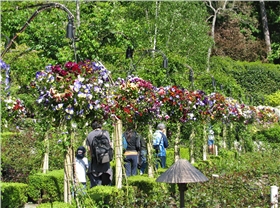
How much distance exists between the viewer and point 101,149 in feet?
33.4

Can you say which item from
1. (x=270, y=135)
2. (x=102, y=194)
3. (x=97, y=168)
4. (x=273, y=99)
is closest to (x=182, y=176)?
(x=102, y=194)

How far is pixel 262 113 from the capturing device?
88.2ft

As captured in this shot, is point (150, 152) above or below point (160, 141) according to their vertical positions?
below

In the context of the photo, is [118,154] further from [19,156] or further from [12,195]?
[19,156]

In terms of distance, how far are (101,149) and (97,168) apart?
0.37 metres

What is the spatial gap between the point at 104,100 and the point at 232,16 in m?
30.6

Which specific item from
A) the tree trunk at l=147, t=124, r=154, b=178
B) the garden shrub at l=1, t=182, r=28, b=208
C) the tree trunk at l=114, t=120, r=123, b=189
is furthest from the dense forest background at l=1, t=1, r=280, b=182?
the tree trunk at l=147, t=124, r=154, b=178

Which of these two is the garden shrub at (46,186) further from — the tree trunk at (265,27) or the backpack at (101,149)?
the tree trunk at (265,27)

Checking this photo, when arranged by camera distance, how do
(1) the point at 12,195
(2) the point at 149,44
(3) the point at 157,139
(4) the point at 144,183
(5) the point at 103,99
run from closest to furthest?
(5) the point at 103,99
(1) the point at 12,195
(4) the point at 144,183
(3) the point at 157,139
(2) the point at 149,44

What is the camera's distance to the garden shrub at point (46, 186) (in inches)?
416

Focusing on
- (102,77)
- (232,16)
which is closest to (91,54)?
(102,77)

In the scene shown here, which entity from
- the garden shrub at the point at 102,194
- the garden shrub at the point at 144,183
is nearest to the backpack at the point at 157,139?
the garden shrub at the point at 144,183

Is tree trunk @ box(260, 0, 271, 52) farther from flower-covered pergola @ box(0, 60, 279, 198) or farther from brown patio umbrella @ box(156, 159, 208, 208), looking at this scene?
brown patio umbrella @ box(156, 159, 208, 208)

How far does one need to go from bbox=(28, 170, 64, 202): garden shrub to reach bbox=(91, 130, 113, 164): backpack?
773 mm
